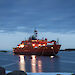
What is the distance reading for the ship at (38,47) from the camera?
86.7 m

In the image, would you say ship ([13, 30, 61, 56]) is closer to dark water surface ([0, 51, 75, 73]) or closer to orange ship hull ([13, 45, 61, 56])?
orange ship hull ([13, 45, 61, 56])

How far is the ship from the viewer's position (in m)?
86.7

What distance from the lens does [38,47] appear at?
9106cm

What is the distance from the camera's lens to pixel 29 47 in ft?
310

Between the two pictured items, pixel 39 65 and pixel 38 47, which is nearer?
pixel 39 65

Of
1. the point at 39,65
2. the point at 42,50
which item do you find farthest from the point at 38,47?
the point at 39,65

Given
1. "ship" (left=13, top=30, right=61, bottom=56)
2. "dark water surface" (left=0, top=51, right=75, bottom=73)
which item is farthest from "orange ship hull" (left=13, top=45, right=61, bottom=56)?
"dark water surface" (left=0, top=51, right=75, bottom=73)

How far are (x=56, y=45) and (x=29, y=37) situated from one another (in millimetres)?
29801

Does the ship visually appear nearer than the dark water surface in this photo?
No

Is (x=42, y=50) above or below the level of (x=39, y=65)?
below

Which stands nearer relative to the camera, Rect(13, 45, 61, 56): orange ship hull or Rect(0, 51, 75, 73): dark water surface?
Rect(0, 51, 75, 73): dark water surface

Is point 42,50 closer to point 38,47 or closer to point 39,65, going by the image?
point 38,47

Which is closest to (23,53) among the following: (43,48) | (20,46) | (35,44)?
(20,46)

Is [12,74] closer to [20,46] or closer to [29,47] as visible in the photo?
[29,47]
